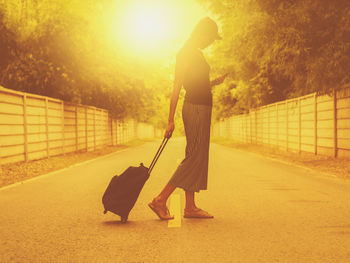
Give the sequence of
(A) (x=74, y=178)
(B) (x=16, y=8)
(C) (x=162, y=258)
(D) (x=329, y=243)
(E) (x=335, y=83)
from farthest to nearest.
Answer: (B) (x=16, y=8), (E) (x=335, y=83), (A) (x=74, y=178), (D) (x=329, y=243), (C) (x=162, y=258)

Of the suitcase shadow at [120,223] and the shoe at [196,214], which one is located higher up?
the shoe at [196,214]

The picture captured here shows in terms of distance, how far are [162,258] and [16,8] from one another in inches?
482

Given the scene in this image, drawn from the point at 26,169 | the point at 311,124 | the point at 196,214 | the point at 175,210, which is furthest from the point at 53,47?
the point at 196,214

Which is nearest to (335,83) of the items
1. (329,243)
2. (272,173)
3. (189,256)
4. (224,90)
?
(272,173)

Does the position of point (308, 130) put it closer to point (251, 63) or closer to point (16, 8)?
point (251, 63)

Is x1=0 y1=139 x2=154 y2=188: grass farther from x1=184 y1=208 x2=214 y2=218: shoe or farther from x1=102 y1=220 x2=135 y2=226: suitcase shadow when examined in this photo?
x1=184 y1=208 x2=214 y2=218: shoe

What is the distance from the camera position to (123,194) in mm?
4637

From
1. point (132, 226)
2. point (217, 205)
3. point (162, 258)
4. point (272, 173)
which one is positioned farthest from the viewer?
point (272, 173)

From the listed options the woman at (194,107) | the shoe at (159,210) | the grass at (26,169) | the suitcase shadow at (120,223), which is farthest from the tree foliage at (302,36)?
the suitcase shadow at (120,223)

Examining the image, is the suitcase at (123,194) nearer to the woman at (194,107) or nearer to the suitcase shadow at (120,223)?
the suitcase shadow at (120,223)

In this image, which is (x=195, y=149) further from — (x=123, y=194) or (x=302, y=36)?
(x=302, y=36)

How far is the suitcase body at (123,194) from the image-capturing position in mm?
4633

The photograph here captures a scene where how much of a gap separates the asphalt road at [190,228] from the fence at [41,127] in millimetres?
3965

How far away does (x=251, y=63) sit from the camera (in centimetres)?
2162
